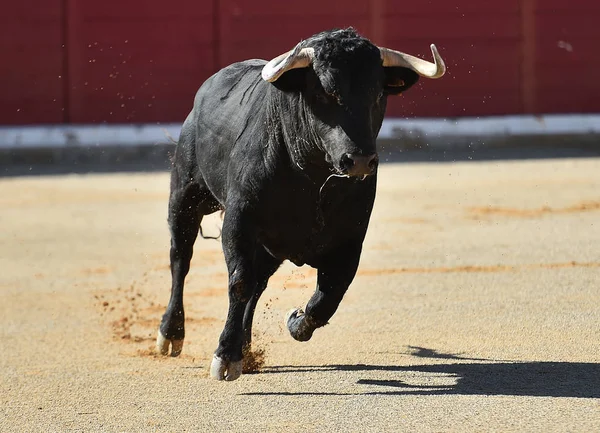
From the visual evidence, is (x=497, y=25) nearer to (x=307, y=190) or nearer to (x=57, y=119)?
(x=57, y=119)

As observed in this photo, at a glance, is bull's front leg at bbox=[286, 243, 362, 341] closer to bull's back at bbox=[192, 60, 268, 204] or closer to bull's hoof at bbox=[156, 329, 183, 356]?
bull's back at bbox=[192, 60, 268, 204]

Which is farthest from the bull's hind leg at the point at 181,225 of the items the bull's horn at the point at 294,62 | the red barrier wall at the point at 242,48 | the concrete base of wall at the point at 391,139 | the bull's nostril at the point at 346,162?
the red barrier wall at the point at 242,48

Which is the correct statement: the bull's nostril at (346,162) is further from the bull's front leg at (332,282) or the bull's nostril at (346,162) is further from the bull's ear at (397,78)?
the bull's front leg at (332,282)

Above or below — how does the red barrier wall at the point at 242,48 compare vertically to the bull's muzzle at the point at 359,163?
A: below

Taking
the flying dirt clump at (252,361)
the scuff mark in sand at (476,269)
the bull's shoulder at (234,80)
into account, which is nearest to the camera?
the flying dirt clump at (252,361)

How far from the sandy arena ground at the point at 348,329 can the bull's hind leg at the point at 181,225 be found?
6.4 inches

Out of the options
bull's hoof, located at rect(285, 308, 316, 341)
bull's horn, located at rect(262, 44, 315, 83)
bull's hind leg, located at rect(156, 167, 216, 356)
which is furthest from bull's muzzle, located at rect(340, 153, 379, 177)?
bull's hind leg, located at rect(156, 167, 216, 356)

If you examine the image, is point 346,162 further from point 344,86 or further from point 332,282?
point 332,282

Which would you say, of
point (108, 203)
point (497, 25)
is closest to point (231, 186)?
point (108, 203)

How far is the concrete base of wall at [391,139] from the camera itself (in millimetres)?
12414

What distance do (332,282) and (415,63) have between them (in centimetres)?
75

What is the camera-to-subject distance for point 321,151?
3.82m

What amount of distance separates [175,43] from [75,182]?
3.01m

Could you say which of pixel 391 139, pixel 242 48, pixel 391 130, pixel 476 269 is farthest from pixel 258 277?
pixel 242 48
